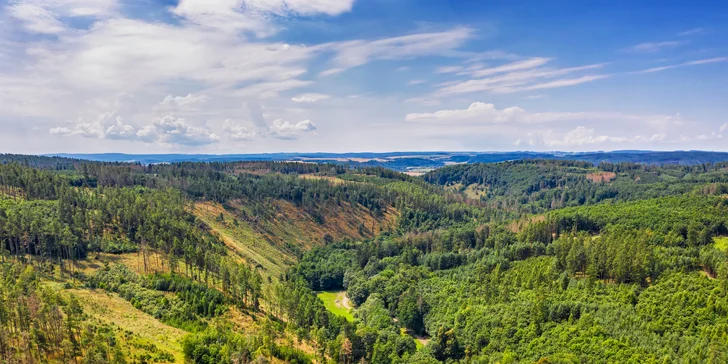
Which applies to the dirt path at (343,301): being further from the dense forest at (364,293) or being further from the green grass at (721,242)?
the green grass at (721,242)

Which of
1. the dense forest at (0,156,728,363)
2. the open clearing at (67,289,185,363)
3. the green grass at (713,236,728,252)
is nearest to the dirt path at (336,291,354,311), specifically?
the dense forest at (0,156,728,363)

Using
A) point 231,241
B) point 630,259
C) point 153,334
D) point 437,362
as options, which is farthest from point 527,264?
point 231,241

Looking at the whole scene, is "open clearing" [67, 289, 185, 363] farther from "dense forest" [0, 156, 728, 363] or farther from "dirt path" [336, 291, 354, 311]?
"dirt path" [336, 291, 354, 311]

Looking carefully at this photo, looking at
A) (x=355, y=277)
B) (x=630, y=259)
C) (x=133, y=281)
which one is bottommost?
(x=355, y=277)

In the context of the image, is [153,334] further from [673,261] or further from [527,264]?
[673,261]

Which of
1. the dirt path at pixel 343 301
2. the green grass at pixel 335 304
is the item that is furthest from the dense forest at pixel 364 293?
the green grass at pixel 335 304

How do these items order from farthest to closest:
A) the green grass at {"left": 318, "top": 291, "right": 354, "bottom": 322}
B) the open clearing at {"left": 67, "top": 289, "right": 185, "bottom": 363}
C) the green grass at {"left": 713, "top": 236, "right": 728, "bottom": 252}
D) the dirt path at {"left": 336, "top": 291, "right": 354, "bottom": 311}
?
the dirt path at {"left": 336, "top": 291, "right": 354, "bottom": 311}, the green grass at {"left": 318, "top": 291, "right": 354, "bottom": 322}, the green grass at {"left": 713, "top": 236, "right": 728, "bottom": 252}, the open clearing at {"left": 67, "top": 289, "right": 185, "bottom": 363}
